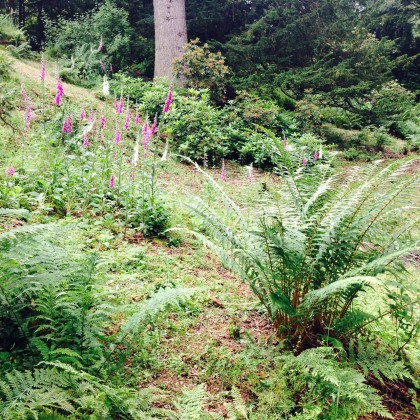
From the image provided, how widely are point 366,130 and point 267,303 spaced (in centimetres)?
964

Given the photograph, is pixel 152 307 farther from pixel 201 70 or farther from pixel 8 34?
pixel 8 34

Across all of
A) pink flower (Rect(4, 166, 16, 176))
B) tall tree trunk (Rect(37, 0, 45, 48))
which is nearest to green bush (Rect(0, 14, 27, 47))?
tall tree trunk (Rect(37, 0, 45, 48))

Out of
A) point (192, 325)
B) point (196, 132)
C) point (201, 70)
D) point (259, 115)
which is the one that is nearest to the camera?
point (192, 325)

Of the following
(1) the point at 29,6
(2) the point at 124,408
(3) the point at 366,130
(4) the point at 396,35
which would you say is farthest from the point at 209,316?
(4) the point at 396,35

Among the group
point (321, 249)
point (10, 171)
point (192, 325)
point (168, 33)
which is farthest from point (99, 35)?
point (321, 249)

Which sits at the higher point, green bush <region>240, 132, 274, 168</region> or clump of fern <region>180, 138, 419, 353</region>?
green bush <region>240, 132, 274, 168</region>

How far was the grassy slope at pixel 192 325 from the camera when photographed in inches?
79.4

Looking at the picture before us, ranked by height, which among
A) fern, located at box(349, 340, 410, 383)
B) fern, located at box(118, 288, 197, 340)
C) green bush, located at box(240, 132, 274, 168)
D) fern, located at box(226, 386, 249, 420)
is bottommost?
fern, located at box(226, 386, 249, 420)

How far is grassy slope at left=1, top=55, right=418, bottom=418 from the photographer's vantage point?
2.02 m

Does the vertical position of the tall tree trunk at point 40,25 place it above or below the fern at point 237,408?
above

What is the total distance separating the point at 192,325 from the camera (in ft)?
8.14

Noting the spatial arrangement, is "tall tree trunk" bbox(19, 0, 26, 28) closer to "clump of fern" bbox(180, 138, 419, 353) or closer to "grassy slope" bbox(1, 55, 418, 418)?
"grassy slope" bbox(1, 55, 418, 418)

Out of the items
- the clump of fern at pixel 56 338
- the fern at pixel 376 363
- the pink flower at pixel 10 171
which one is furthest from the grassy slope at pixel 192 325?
the pink flower at pixel 10 171

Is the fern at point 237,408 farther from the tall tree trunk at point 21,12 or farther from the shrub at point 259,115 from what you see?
the tall tree trunk at point 21,12
